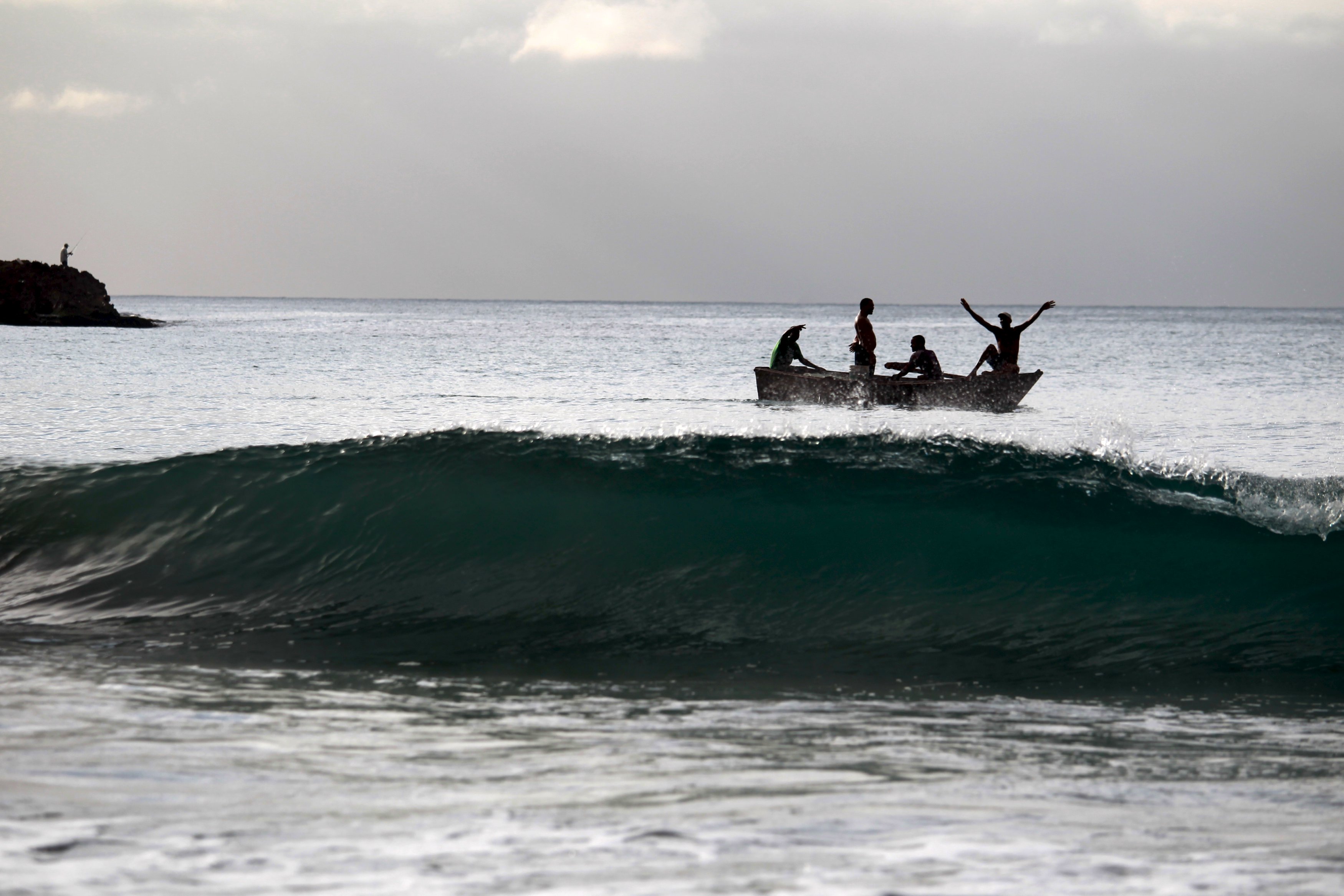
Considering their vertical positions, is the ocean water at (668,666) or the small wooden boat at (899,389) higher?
the small wooden boat at (899,389)

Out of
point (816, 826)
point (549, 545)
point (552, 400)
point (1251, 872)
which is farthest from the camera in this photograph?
point (552, 400)

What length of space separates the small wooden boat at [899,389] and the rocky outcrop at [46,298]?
2323 inches

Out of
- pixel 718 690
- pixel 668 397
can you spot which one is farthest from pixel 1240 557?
pixel 668 397

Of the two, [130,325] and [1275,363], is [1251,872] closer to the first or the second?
[1275,363]

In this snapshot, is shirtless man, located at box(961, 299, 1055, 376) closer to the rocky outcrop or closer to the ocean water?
the ocean water

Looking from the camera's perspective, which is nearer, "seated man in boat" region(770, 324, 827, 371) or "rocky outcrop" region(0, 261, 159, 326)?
"seated man in boat" region(770, 324, 827, 371)

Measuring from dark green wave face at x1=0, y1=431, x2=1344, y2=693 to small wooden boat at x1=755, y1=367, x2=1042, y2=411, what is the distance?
422 inches

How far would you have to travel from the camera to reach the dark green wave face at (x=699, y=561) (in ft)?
23.7

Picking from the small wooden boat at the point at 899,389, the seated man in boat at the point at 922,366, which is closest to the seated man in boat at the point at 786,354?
the small wooden boat at the point at 899,389

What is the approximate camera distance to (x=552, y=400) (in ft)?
93.1

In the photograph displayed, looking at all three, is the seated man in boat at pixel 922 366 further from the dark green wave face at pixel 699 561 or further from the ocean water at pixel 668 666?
the dark green wave face at pixel 699 561

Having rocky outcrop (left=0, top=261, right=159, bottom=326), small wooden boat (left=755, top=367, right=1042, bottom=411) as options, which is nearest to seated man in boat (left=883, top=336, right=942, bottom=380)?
small wooden boat (left=755, top=367, right=1042, bottom=411)

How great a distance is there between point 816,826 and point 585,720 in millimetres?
1792

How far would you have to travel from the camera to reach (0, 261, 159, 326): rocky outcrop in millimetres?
65125
